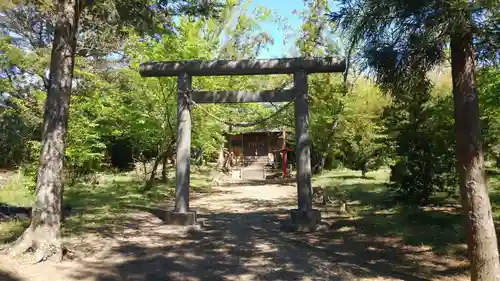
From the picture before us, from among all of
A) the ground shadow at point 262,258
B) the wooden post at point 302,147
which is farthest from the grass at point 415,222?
the wooden post at point 302,147

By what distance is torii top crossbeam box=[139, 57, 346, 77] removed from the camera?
26.1 feet

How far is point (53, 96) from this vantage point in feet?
18.4

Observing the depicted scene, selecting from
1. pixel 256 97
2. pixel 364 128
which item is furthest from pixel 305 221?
pixel 364 128

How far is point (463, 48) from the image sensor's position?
4133 mm

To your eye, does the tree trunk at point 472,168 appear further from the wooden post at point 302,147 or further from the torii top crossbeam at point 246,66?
the wooden post at point 302,147

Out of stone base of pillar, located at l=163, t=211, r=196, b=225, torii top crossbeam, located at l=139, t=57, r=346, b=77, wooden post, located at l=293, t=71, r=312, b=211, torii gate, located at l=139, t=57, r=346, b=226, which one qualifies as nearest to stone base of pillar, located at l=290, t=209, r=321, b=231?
torii gate, located at l=139, t=57, r=346, b=226

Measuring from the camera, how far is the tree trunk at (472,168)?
396cm

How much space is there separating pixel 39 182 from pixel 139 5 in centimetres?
365

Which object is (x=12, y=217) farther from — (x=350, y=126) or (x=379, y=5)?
(x=350, y=126)

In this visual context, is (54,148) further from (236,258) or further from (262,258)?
(262,258)

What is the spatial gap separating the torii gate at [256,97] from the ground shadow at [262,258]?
2.09 feet

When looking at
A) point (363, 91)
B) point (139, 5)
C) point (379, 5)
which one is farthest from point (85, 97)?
point (363, 91)

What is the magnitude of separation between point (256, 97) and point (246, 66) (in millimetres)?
772

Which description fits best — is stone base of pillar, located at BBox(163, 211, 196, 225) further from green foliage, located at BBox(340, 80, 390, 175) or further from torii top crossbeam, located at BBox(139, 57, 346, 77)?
green foliage, located at BBox(340, 80, 390, 175)
